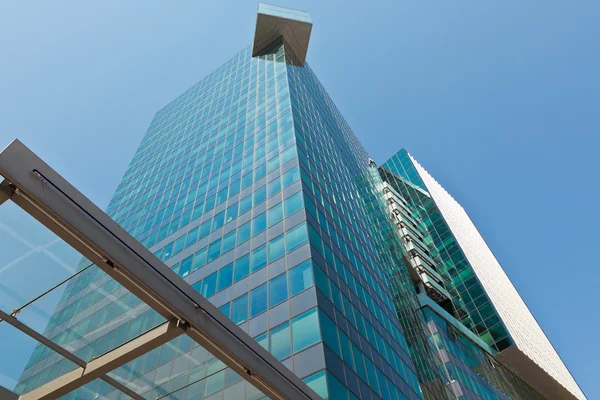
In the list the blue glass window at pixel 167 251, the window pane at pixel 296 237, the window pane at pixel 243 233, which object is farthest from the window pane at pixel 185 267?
the window pane at pixel 296 237

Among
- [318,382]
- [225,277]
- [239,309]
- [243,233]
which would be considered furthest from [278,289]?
[243,233]

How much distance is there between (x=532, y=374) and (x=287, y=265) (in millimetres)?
48325

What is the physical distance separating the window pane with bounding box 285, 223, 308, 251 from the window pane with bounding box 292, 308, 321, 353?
4816 millimetres

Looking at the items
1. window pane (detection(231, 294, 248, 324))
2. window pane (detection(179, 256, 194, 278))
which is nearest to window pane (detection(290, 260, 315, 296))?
window pane (detection(231, 294, 248, 324))

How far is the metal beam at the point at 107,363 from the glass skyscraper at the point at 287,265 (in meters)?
0.71

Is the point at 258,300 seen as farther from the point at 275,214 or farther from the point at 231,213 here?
the point at 231,213

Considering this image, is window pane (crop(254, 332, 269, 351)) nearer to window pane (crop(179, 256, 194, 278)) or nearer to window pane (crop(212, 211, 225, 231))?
window pane (crop(179, 256, 194, 278))

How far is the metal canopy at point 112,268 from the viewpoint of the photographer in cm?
689

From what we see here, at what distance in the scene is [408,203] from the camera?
83.9m

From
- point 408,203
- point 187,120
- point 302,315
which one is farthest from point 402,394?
point 408,203

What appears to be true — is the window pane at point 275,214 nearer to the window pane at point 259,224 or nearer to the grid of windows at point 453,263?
the window pane at point 259,224

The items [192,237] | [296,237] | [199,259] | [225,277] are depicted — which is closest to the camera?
[296,237]

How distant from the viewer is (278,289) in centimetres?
2247

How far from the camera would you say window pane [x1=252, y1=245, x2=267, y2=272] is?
24.8m
